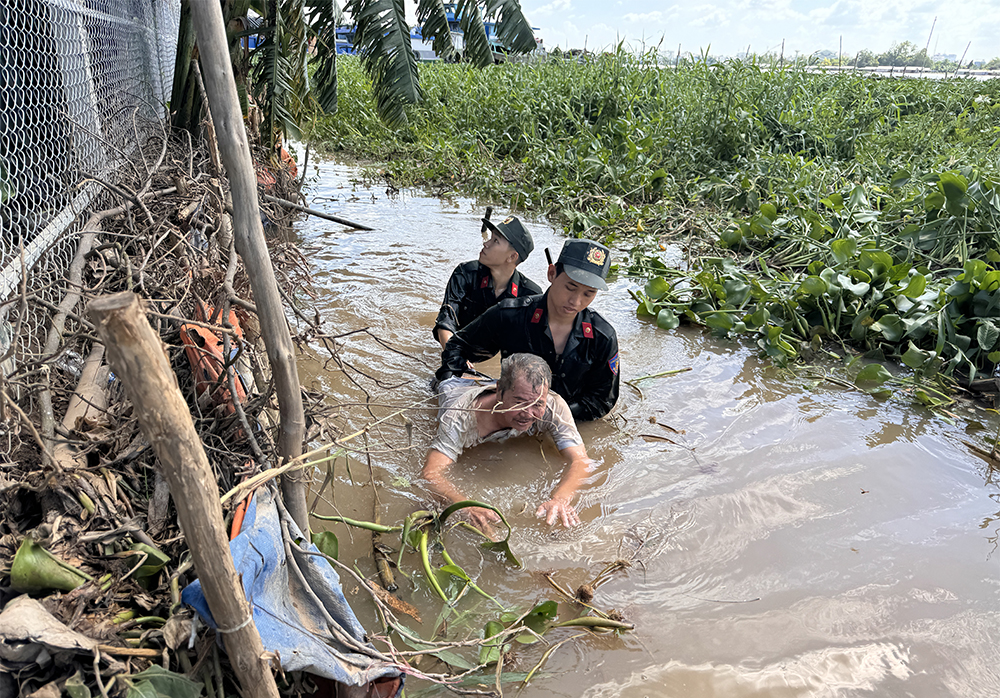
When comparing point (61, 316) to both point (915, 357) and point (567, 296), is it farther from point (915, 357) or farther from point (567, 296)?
point (915, 357)

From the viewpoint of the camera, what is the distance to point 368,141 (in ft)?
36.6

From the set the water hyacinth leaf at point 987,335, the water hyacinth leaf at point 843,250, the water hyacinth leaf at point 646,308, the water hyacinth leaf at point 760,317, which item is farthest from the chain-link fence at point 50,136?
the water hyacinth leaf at point 987,335

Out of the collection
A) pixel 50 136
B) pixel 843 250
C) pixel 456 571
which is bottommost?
pixel 456 571

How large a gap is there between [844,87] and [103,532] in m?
11.0

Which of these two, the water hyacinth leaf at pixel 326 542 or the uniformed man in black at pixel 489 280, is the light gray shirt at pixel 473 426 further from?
the water hyacinth leaf at pixel 326 542

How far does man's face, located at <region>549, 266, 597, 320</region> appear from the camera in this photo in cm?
324

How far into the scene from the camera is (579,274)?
321cm

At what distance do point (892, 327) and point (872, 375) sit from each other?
56 cm

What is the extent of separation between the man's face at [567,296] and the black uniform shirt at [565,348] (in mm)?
79

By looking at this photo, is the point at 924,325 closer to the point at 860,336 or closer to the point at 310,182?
the point at 860,336

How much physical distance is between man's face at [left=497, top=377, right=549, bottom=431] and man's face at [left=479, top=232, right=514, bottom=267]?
1.19 m

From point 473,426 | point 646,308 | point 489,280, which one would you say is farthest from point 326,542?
point 646,308

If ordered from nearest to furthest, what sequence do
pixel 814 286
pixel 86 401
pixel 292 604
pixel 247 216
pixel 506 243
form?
pixel 247 216 → pixel 292 604 → pixel 86 401 → pixel 506 243 → pixel 814 286

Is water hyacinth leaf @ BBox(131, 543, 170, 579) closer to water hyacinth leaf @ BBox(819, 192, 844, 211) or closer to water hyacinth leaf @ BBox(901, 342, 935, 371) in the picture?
water hyacinth leaf @ BBox(901, 342, 935, 371)
